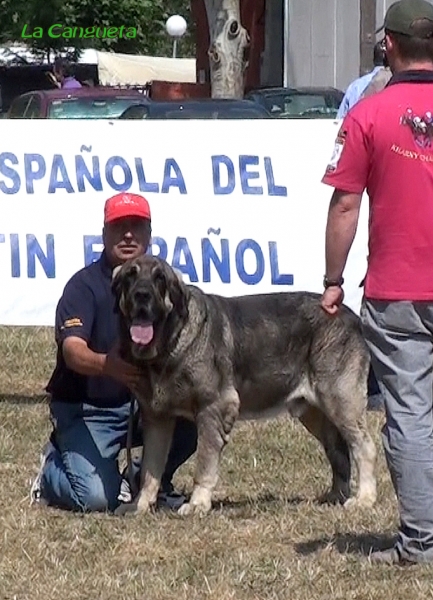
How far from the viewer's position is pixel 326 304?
219 inches


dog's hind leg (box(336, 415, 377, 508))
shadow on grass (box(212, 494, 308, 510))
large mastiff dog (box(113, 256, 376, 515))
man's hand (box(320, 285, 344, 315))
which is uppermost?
man's hand (box(320, 285, 344, 315))

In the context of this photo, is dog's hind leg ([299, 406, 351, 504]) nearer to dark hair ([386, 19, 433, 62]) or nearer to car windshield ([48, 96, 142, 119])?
dark hair ([386, 19, 433, 62])

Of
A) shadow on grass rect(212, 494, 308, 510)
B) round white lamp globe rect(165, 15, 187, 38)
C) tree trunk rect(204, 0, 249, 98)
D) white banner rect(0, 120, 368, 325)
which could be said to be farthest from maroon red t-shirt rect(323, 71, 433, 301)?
round white lamp globe rect(165, 15, 187, 38)

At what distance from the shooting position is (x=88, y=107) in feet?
69.1

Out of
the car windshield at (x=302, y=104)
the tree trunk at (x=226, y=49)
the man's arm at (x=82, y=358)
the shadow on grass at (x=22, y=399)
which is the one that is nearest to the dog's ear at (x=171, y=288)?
the man's arm at (x=82, y=358)

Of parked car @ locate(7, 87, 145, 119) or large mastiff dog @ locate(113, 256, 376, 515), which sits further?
parked car @ locate(7, 87, 145, 119)

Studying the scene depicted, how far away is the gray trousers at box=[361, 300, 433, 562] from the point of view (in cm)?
540

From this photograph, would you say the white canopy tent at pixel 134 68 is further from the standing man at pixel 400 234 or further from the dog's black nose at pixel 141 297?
the standing man at pixel 400 234

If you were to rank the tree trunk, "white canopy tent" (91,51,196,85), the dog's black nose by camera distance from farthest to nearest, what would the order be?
"white canopy tent" (91,51,196,85), the tree trunk, the dog's black nose

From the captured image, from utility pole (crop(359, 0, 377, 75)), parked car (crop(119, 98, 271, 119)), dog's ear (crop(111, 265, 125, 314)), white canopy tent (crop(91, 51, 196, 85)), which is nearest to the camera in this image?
dog's ear (crop(111, 265, 125, 314))

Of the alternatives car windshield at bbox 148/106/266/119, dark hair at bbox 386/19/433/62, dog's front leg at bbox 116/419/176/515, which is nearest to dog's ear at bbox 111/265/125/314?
dog's front leg at bbox 116/419/176/515

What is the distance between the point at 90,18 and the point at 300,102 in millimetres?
36244

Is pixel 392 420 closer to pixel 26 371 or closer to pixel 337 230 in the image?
pixel 337 230

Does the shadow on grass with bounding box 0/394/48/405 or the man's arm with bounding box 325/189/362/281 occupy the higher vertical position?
the man's arm with bounding box 325/189/362/281
